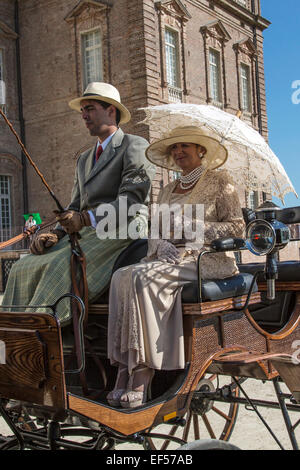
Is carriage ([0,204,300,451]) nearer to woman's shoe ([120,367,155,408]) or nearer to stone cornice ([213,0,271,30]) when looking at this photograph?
woman's shoe ([120,367,155,408])

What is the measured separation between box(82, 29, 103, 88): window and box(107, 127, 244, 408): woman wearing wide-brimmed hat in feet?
58.9

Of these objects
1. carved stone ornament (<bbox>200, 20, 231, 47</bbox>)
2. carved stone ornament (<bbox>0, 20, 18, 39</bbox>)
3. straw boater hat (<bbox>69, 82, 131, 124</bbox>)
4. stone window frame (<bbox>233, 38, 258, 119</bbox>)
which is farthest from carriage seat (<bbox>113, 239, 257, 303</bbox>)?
stone window frame (<bbox>233, 38, 258, 119</bbox>)

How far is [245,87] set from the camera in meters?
27.2

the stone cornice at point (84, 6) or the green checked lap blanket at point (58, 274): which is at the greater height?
the stone cornice at point (84, 6)

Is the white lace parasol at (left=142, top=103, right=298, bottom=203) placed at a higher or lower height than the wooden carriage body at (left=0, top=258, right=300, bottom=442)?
higher

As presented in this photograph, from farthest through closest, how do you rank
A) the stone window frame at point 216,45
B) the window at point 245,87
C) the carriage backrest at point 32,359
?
the window at point 245,87
the stone window frame at point 216,45
the carriage backrest at point 32,359

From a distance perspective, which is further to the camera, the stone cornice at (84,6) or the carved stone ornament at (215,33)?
the carved stone ornament at (215,33)

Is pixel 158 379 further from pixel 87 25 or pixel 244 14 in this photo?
pixel 244 14

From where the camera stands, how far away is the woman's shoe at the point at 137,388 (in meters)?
2.88

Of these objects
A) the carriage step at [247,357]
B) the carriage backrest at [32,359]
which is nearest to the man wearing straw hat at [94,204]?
the carriage backrest at [32,359]

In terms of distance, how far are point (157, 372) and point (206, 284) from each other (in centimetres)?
63

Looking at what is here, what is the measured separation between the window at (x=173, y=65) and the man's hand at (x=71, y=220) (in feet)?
60.2

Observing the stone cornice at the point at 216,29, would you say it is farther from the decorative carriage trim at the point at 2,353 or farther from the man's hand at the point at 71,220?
the decorative carriage trim at the point at 2,353

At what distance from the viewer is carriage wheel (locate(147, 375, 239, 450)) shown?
138 inches
